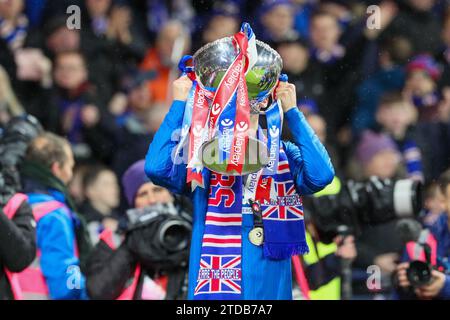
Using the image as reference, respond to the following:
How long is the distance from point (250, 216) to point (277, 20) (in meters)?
2.52

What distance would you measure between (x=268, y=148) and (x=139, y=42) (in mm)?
2774

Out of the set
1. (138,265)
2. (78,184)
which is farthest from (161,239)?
(78,184)

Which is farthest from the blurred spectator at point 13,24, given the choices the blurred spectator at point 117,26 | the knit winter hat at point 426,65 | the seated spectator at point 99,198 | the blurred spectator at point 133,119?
the knit winter hat at point 426,65

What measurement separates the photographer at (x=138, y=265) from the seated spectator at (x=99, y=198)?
0.37 m

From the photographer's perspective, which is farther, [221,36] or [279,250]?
[221,36]

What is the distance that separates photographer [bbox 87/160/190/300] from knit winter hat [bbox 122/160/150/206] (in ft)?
0.38

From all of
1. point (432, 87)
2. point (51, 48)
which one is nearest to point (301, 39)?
point (432, 87)

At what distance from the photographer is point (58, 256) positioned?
6250mm

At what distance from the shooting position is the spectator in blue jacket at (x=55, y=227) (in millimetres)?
6230

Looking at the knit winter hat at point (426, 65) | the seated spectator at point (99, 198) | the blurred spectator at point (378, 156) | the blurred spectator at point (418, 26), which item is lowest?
the seated spectator at point (99, 198)

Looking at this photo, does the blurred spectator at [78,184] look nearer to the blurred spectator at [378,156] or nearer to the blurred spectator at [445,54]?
the blurred spectator at [378,156]

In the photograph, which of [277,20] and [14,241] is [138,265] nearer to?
[14,241]

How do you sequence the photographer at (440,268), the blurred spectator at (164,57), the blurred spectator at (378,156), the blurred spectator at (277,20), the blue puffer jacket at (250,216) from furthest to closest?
the blurred spectator at (164,57), the blurred spectator at (277,20), the blurred spectator at (378,156), the photographer at (440,268), the blue puffer jacket at (250,216)

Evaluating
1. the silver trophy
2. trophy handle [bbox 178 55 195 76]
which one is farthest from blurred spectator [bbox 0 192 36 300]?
the silver trophy
